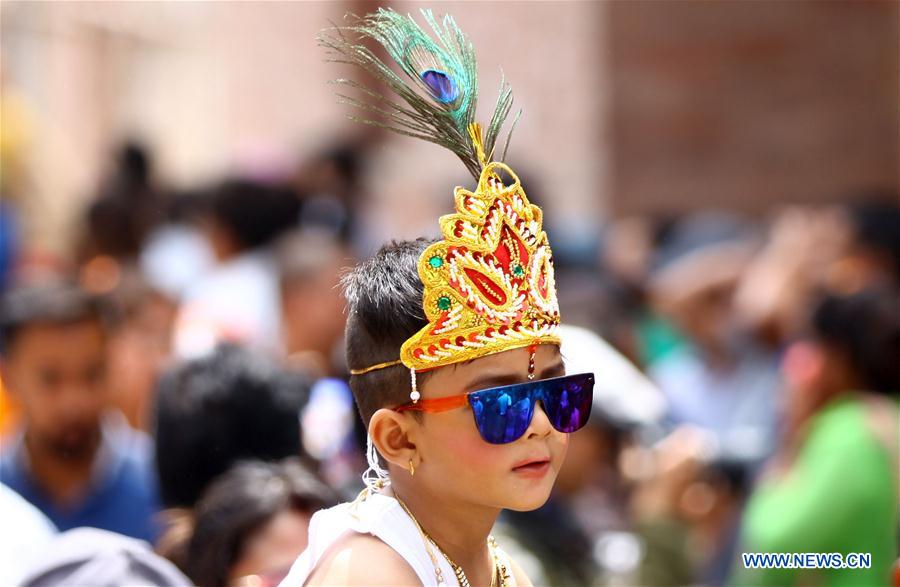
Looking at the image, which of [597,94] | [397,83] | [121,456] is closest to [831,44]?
[597,94]

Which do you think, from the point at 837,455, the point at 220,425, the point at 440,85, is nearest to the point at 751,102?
the point at 837,455

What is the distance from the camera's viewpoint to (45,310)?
4.95 metres

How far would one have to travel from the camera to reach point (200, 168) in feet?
41.2

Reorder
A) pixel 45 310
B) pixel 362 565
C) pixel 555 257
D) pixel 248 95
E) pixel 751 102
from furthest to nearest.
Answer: pixel 248 95 → pixel 751 102 → pixel 555 257 → pixel 45 310 → pixel 362 565

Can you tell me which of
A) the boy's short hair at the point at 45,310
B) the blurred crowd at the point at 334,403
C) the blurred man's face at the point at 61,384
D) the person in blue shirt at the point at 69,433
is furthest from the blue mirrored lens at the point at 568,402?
the boy's short hair at the point at 45,310

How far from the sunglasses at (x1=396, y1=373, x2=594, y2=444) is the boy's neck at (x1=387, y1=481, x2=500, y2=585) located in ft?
0.52

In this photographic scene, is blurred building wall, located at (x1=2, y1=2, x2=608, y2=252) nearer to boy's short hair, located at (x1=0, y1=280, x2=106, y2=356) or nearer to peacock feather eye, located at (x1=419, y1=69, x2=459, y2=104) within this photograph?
boy's short hair, located at (x1=0, y1=280, x2=106, y2=356)

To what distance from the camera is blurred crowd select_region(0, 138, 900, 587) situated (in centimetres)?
373

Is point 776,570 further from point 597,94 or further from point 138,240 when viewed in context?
point 597,94

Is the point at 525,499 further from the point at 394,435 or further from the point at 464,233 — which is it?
the point at 464,233

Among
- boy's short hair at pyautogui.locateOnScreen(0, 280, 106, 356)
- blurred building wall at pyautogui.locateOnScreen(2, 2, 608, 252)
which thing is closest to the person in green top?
boy's short hair at pyautogui.locateOnScreen(0, 280, 106, 356)

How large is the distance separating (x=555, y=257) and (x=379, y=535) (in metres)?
5.86

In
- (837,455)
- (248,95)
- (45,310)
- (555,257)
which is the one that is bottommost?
(837,455)

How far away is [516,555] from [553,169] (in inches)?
270
